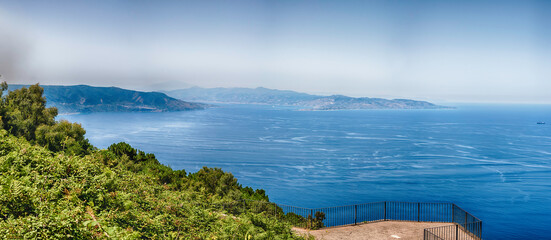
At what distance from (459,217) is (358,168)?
5740cm

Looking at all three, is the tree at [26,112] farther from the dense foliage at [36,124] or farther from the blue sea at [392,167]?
the blue sea at [392,167]

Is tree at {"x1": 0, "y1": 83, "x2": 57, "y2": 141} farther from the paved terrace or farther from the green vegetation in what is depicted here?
the paved terrace

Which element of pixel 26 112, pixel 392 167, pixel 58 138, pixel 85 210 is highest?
pixel 26 112

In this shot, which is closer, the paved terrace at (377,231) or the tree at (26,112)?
the paved terrace at (377,231)

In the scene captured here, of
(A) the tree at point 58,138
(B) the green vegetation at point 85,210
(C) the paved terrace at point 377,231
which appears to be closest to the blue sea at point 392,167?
(A) the tree at point 58,138

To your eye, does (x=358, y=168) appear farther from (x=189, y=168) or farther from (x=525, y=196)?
(x=189, y=168)

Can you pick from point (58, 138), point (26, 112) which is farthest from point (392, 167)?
point (26, 112)

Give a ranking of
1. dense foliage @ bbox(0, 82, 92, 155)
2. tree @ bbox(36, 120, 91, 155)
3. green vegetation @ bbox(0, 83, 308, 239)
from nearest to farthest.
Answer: green vegetation @ bbox(0, 83, 308, 239) < tree @ bbox(36, 120, 91, 155) < dense foliage @ bbox(0, 82, 92, 155)

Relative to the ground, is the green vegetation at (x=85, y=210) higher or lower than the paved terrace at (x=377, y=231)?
higher

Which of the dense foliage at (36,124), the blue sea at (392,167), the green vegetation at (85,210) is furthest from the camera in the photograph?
the blue sea at (392,167)

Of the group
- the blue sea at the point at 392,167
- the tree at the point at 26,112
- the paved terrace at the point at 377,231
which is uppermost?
the tree at the point at 26,112

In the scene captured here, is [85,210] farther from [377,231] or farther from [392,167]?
[392,167]

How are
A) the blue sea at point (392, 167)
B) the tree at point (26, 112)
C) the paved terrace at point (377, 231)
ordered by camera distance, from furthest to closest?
1. the blue sea at point (392, 167)
2. the tree at point (26, 112)
3. the paved terrace at point (377, 231)

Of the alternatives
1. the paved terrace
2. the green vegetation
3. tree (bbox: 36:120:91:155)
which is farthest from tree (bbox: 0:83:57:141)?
the paved terrace
